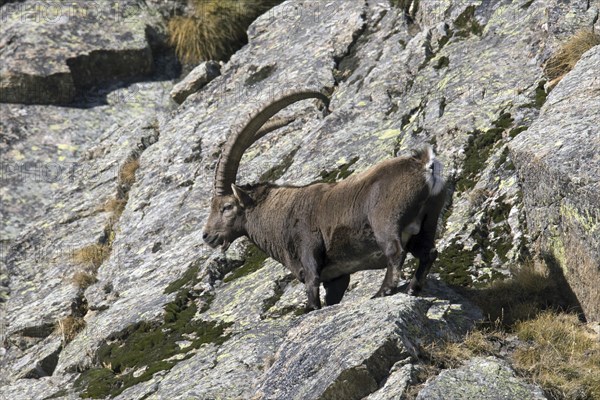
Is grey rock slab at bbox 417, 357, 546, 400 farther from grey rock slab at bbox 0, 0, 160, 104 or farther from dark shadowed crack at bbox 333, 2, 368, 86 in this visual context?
grey rock slab at bbox 0, 0, 160, 104

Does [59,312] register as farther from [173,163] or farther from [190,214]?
[173,163]

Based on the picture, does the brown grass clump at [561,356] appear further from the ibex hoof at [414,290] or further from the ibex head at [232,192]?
the ibex head at [232,192]

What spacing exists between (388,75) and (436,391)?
30.3 feet

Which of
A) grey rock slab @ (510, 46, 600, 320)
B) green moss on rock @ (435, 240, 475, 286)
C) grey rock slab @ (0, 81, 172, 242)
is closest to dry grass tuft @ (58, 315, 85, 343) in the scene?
grey rock slab @ (0, 81, 172, 242)

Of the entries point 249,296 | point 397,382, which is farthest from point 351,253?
point 397,382

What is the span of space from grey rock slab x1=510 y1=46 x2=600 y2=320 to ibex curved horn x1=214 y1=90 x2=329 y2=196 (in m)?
3.07

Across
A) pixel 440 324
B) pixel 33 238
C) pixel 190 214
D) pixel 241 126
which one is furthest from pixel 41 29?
pixel 440 324

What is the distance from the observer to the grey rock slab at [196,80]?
68.6ft

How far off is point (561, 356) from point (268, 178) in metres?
7.80

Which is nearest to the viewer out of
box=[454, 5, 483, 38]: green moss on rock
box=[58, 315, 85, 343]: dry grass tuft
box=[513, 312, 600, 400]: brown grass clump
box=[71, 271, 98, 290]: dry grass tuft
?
box=[513, 312, 600, 400]: brown grass clump

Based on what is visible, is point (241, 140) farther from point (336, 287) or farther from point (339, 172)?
point (336, 287)

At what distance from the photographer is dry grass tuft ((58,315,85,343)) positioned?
15227mm

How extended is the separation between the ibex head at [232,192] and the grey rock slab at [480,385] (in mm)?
5218

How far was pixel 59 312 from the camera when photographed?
15.9m
